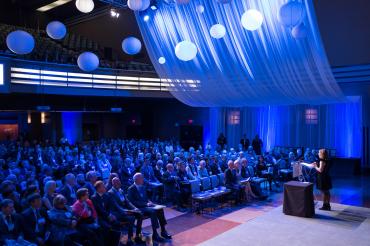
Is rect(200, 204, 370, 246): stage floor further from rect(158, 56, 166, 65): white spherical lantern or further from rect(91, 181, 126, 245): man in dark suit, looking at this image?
rect(158, 56, 166, 65): white spherical lantern

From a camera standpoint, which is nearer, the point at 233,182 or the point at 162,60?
the point at 233,182

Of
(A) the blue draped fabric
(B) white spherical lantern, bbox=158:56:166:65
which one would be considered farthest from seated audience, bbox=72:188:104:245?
(A) the blue draped fabric

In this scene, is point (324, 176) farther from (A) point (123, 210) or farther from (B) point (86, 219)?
(B) point (86, 219)

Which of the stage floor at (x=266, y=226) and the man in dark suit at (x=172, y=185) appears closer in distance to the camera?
the stage floor at (x=266, y=226)

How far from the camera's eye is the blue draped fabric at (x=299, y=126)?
14.4m

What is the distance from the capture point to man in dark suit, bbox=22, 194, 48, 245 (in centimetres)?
487

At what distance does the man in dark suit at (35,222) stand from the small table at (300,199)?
16.4 feet

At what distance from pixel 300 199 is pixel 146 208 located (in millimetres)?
3370

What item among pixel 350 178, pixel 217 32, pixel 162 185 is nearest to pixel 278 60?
pixel 217 32

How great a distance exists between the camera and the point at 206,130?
20.1 meters

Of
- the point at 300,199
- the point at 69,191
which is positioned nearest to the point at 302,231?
the point at 300,199

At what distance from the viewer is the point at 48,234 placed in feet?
16.8

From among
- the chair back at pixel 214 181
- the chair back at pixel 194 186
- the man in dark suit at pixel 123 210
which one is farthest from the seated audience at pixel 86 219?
the chair back at pixel 214 181

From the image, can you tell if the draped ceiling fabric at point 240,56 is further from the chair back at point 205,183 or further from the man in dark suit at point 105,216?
the man in dark suit at point 105,216
